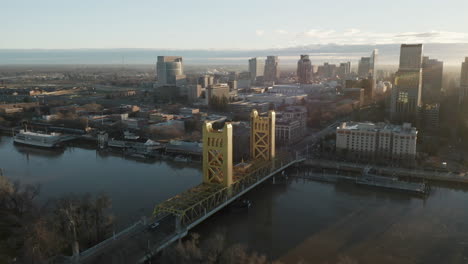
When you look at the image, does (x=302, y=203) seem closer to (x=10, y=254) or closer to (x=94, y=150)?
(x=10, y=254)

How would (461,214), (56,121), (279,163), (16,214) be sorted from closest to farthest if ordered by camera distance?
1. (16,214)
2. (461,214)
3. (279,163)
4. (56,121)

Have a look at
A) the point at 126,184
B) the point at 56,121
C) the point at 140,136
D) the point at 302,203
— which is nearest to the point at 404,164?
the point at 302,203

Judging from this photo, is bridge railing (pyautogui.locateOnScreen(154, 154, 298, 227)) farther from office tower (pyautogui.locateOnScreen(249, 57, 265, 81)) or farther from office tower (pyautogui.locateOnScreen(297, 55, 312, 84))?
office tower (pyautogui.locateOnScreen(249, 57, 265, 81))

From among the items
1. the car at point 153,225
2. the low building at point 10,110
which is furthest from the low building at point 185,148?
the low building at point 10,110

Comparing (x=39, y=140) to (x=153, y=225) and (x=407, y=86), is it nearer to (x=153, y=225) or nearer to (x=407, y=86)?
(x=153, y=225)

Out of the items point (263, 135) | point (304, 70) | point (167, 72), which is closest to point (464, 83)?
point (263, 135)

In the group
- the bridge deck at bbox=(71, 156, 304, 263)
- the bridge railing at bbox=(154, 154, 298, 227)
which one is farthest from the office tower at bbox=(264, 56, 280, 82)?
the bridge deck at bbox=(71, 156, 304, 263)
